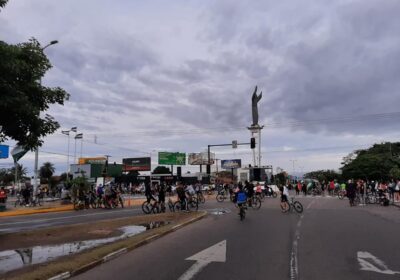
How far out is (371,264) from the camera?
1078 cm

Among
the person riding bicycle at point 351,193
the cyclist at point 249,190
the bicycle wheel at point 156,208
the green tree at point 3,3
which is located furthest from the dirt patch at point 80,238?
the person riding bicycle at point 351,193

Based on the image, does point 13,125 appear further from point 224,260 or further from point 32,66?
point 224,260

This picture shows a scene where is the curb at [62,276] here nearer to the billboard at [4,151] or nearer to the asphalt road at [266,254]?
the asphalt road at [266,254]

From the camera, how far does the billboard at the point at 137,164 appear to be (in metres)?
125

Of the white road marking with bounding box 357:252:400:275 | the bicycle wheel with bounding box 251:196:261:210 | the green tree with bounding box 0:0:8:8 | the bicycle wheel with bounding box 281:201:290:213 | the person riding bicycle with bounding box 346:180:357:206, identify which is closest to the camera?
the white road marking with bounding box 357:252:400:275

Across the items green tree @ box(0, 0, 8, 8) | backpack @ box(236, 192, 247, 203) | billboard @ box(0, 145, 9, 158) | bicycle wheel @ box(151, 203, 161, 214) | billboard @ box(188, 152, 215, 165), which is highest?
billboard @ box(188, 152, 215, 165)

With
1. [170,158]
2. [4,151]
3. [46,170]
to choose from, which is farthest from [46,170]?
[4,151]

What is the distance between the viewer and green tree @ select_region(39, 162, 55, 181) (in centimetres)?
14050

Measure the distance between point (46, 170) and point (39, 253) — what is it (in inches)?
5322

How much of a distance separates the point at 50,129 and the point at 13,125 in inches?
48.9

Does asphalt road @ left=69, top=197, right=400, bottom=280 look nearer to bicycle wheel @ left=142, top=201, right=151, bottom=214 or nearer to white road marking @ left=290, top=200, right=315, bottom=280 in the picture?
white road marking @ left=290, top=200, right=315, bottom=280

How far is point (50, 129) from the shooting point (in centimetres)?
1691

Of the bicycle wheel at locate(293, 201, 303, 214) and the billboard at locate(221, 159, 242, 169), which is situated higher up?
the billboard at locate(221, 159, 242, 169)

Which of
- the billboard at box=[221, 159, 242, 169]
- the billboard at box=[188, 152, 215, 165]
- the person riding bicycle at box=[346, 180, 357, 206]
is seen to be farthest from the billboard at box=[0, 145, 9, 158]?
the billboard at box=[188, 152, 215, 165]
